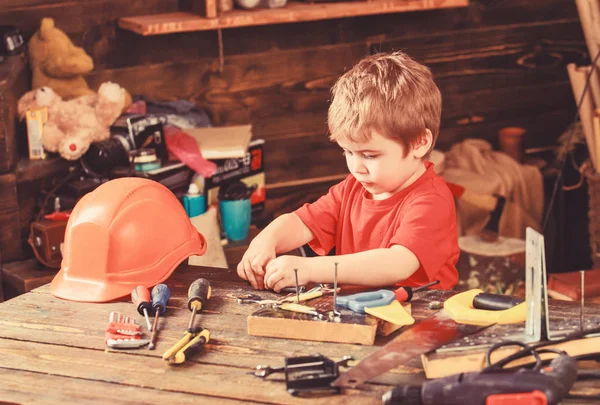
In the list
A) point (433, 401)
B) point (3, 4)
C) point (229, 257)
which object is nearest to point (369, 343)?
point (433, 401)

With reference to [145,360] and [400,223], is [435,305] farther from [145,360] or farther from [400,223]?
[145,360]

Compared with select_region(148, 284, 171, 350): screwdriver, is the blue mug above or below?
below

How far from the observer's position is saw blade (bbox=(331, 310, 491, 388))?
1512 mm

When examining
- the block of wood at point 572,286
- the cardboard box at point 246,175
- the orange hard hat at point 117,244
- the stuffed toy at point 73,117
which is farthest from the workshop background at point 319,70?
the orange hard hat at point 117,244

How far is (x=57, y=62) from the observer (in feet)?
10.9

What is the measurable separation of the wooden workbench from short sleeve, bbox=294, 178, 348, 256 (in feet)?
1.11

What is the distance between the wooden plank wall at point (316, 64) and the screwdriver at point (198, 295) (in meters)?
1.87

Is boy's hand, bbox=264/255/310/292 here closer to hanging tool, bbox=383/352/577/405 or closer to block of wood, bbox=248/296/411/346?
block of wood, bbox=248/296/411/346

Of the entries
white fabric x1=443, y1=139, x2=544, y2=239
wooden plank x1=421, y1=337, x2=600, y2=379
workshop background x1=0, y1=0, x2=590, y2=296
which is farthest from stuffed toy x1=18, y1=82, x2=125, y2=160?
wooden plank x1=421, y1=337, x2=600, y2=379

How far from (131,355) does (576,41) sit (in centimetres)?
342

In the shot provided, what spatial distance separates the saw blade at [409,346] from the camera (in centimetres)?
151

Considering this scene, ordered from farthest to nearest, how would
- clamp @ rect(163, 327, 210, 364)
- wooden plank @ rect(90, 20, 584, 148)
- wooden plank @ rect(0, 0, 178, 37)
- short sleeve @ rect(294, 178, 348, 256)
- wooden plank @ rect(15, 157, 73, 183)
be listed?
wooden plank @ rect(90, 20, 584, 148) → wooden plank @ rect(0, 0, 178, 37) → wooden plank @ rect(15, 157, 73, 183) → short sleeve @ rect(294, 178, 348, 256) → clamp @ rect(163, 327, 210, 364)

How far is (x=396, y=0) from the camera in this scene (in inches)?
147

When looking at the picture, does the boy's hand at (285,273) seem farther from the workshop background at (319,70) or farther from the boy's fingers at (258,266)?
the workshop background at (319,70)
